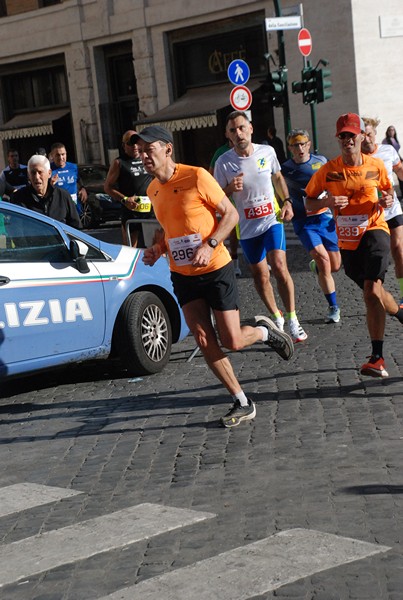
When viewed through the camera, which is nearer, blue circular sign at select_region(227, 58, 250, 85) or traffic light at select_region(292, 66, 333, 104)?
blue circular sign at select_region(227, 58, 250, 85)

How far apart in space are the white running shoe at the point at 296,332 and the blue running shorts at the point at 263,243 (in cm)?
66

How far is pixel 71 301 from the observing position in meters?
9.12

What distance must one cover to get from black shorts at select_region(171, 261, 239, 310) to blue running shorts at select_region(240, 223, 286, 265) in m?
2.65

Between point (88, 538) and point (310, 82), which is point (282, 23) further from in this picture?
point (88, 538)

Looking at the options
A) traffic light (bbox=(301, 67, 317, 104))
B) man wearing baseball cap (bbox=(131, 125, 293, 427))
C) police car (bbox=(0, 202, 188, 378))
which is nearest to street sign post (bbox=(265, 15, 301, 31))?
traffic light (bbox=(301, 67, 317, 104))

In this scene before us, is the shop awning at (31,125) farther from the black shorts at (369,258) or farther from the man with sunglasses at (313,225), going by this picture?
the black shorts at (369,258)

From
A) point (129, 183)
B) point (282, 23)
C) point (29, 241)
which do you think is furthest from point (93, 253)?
point (282, 23)

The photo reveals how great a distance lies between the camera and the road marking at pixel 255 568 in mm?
4637

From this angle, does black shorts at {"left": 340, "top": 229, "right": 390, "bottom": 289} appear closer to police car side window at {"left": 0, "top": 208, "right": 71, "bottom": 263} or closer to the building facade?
police car side window at {"left": 0, "top": 208, "right": 71, "bottom": 263}

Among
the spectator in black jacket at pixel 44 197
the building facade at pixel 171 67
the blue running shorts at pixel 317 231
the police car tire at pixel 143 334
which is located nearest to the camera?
the police car tire at pixel 143 334

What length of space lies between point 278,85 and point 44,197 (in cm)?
1523

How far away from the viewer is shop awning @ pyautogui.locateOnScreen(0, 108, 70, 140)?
39500 millimetres

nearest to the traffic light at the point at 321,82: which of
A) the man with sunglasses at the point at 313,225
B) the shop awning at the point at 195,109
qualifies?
the shop awning at the point at 195,109

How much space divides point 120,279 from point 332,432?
3090mm
